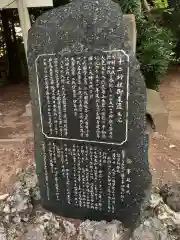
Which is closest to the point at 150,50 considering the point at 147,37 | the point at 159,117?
the point at 147,37

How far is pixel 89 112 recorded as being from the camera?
9.45 feet

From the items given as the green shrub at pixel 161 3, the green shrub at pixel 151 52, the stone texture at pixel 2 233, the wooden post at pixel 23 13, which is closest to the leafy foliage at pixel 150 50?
the green shrub at pixel 151 52

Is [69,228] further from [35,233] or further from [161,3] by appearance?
[161,3]

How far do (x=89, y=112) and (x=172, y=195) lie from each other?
4.37 ft

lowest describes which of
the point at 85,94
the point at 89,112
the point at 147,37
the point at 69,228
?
the point at 69,228

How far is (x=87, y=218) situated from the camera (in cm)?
335

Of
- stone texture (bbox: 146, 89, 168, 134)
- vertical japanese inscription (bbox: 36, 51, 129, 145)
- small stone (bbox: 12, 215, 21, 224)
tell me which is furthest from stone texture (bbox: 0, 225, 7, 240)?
stone texture (bbox: 146, 89, 168, 134)

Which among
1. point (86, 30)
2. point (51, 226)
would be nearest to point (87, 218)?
point (51, 226)

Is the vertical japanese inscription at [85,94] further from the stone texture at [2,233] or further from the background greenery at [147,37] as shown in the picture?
the background greenery at [147,37]

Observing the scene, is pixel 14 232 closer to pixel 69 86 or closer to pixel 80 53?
pixel 69 86

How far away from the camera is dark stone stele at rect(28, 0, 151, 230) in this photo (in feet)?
8.79

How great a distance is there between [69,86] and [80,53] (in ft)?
0.97

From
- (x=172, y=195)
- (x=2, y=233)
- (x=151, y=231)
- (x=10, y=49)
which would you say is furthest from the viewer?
(x=10, y=49)

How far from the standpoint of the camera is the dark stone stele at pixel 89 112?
2680 millimetres
